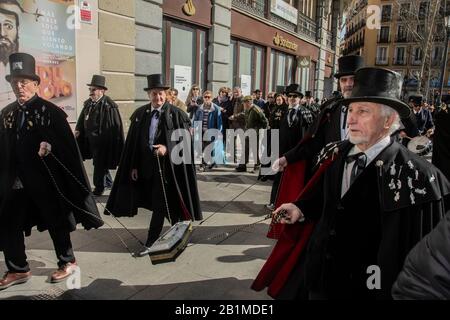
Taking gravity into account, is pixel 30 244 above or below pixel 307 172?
below

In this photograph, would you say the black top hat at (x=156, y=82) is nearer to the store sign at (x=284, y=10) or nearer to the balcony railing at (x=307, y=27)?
the store sign at (x=284, y=10)

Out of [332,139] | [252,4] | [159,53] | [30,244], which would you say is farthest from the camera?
[252,4]

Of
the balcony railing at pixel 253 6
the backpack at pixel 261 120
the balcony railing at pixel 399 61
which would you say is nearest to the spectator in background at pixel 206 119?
the backpack at pixel 261 120

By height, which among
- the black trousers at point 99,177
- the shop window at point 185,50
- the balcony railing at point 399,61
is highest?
the balcony railing at point 399,61

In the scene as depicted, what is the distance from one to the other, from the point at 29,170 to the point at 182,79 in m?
9.09

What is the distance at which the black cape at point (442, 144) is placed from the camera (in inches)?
200

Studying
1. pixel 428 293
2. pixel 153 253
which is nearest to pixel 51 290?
pixel 153 253

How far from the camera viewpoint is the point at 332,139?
158 inches

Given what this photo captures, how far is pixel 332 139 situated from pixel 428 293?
2860 mm

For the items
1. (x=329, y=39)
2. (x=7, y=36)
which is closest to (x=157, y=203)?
(x=7, y=36)

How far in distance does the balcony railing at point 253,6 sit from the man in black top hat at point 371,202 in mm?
13367

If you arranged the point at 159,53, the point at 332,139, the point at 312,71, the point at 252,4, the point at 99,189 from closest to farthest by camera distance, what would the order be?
the point at 332,139 < the point at 99,189 < the point at 159,53 < the point at 252,4 < the point at 312,71
